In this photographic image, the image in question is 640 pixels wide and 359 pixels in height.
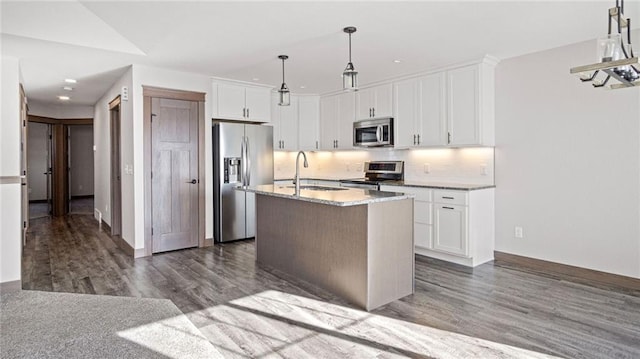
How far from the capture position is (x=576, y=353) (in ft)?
7.73

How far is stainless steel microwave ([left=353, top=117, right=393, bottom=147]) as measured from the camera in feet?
18.3

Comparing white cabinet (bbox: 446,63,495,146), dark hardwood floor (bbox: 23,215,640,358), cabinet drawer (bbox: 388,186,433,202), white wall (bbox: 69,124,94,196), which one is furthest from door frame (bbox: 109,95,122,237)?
white wall (bbox: 69,124,94,196)

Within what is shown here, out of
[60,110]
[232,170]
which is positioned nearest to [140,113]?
[232,170]

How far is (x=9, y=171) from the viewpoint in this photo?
3650mm

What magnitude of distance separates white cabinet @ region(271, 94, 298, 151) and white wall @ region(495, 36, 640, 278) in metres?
3.38

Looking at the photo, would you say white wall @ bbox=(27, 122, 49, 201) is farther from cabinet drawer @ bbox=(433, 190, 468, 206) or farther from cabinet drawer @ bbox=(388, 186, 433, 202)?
cabinet drawer @ bbox=(433, 190, 468, 206)

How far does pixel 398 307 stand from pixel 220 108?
12.8ft

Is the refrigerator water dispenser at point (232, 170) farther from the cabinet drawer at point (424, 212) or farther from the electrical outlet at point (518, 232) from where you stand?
the electrical outlet at point (518, 232)

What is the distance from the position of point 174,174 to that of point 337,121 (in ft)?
9.35

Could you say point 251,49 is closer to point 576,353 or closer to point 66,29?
point 66,29

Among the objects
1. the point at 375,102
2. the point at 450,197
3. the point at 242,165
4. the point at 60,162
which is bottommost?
the point at 450,197

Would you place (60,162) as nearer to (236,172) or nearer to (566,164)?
(236,172)

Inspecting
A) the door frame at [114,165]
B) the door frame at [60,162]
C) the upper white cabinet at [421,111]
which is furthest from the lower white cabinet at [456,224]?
the door frame at [60,162]

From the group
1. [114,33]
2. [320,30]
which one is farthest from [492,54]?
[114,33]
